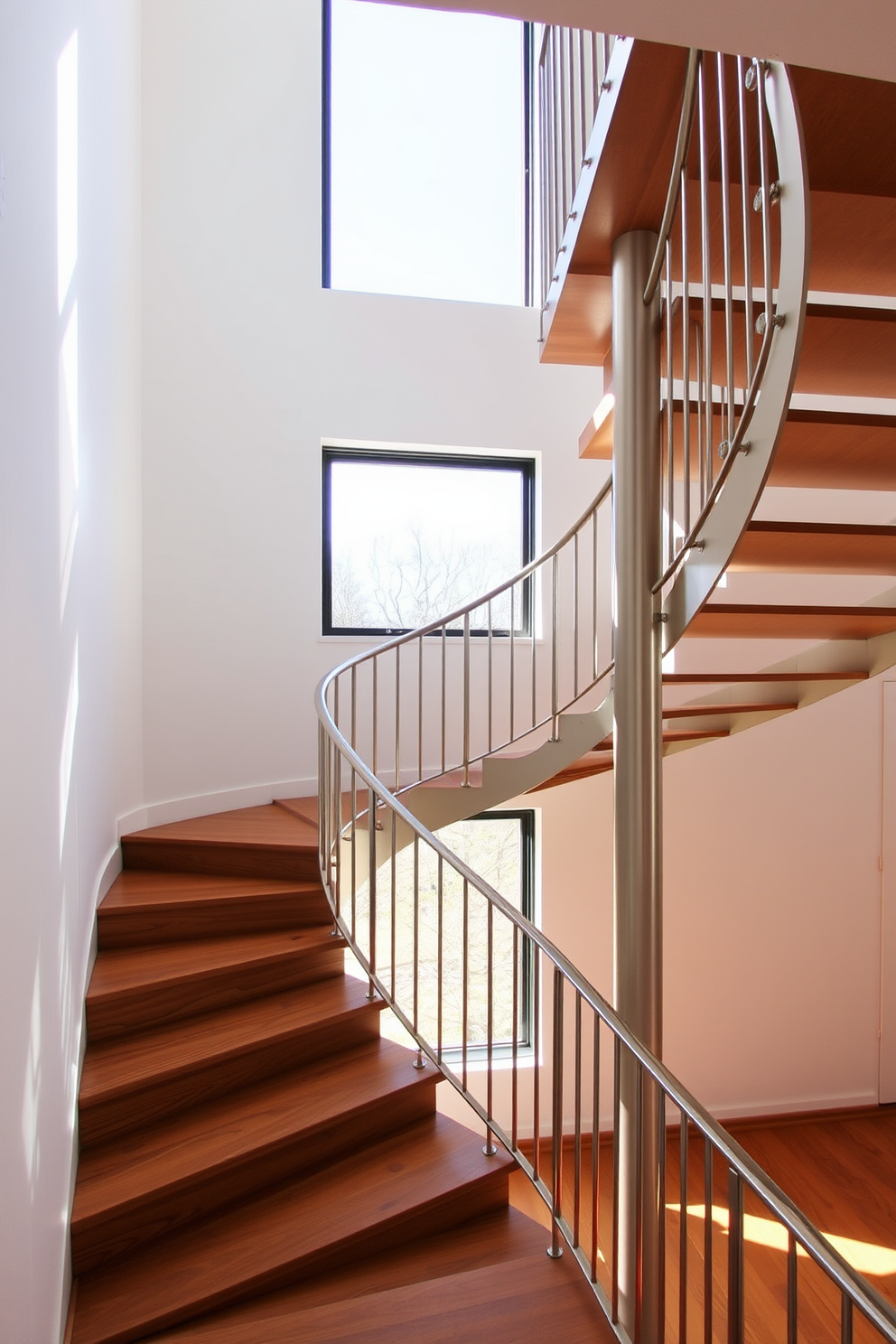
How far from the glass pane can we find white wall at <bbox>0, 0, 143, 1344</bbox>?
57.0 inches

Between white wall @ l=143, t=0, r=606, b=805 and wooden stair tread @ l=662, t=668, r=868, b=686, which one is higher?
white wall @ l=143, t=0, r=606, b=805

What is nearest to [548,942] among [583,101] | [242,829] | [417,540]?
[242,829]

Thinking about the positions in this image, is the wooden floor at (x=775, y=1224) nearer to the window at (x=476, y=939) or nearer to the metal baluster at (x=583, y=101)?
the window at (x=476, y=939)

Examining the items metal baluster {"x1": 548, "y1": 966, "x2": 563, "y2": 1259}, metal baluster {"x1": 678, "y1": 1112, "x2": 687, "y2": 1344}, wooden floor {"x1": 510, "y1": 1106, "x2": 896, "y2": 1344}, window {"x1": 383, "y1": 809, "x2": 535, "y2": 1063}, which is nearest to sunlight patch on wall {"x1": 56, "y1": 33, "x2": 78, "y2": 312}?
Result: metal baluster {"x1": 548, "y1": 966, "x2": 563, "y2": 1259}

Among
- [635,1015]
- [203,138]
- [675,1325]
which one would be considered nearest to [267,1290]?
[635,1015]

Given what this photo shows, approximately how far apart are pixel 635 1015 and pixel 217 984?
1.38 metres

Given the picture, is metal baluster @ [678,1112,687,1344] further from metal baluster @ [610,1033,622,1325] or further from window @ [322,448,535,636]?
window @ [322,448,535,636]

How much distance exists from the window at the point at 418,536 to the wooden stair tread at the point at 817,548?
102 inches

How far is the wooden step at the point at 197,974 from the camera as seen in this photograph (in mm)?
2701

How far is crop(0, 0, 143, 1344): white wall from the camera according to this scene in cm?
151

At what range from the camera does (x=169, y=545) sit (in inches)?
177

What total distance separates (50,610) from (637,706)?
1.64 m

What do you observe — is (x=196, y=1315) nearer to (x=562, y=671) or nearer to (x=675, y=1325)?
(x=675, y=1325)

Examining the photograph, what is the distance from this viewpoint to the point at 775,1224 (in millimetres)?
3957
